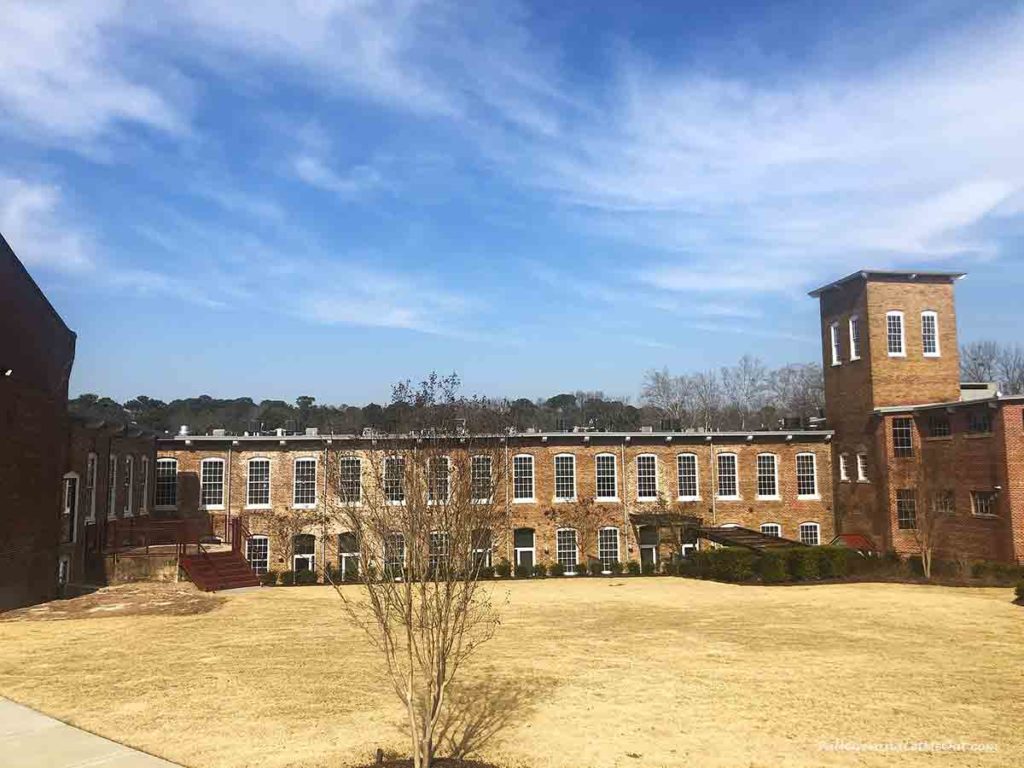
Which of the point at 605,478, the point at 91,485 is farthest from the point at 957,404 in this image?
the point at 91,485

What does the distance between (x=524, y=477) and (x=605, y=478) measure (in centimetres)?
354

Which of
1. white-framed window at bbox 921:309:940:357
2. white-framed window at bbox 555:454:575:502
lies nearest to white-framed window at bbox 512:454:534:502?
white-framed window at bbox 555:454:575:502

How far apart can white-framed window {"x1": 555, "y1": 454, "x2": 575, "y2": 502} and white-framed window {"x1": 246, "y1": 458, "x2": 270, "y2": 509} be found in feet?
39.7

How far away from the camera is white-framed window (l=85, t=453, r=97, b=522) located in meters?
23.2

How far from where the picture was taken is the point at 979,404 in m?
27.1

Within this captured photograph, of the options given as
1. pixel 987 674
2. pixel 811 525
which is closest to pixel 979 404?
pixel 811 525

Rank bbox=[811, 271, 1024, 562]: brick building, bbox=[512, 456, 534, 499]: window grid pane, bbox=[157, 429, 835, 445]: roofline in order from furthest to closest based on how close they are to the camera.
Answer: bbox=[512, 456, 534, 499]: window grid pane
bbox=[157, 429, 835, 445]: roofline
bbox=[811, 271, 1024, 562]: brick building

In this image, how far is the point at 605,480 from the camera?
33531mm

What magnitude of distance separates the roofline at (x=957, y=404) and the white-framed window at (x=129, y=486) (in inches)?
1129

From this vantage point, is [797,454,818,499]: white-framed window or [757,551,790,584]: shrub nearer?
[757,551,790,584]: shrub

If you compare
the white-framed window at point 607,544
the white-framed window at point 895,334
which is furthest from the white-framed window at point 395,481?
the white-framed window at point 895,334

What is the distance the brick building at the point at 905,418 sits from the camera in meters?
27.4

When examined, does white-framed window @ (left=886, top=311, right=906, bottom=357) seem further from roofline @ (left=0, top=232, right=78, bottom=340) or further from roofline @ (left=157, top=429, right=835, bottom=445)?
roofline @ (left=0, top=232, right=78, bottom=340)

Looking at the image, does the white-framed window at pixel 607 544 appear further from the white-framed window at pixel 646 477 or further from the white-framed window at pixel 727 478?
the white-framed window at pixel 727 478
